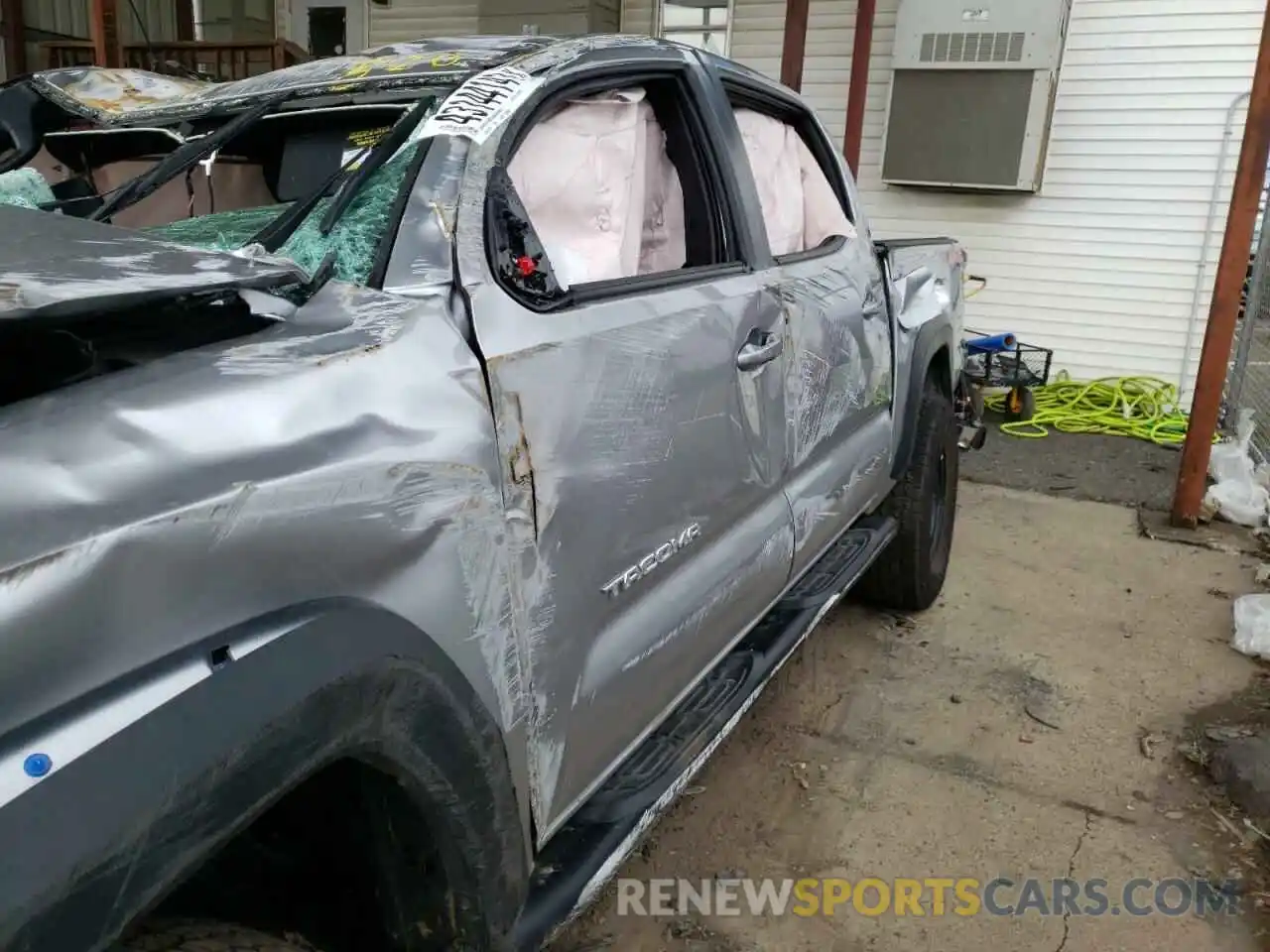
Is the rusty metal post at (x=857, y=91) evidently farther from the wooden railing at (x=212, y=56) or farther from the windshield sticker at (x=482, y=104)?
the windshield sticker at (x=482, y=104)

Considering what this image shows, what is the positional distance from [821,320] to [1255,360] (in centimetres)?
673

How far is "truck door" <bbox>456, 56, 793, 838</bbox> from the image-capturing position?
1536 millimetres

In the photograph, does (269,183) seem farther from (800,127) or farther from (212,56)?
(212,56)

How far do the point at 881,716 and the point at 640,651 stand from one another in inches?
68.1

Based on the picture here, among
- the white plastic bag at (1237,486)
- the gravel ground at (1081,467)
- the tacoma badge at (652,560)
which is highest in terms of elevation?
the tacoma badge at (652,560)

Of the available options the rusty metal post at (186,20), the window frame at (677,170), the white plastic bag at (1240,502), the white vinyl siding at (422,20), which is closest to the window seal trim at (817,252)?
the window frame at (677,170)

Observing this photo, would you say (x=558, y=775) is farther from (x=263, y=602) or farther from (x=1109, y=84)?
(x=1109, y=84)

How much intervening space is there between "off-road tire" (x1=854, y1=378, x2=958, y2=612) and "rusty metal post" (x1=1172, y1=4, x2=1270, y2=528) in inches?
73.6

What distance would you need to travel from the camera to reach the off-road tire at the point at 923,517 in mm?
3695

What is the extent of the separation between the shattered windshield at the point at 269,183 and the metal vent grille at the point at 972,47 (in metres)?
7.37

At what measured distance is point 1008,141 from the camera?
8.12 meters

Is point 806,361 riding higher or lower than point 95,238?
lower

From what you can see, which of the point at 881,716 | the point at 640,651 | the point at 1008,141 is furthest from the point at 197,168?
the point at 1008,141

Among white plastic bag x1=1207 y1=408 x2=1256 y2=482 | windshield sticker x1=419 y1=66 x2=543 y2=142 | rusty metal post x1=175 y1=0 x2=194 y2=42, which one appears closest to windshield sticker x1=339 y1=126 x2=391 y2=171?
windshield sticker x1=419 y1=66 x2=543 y2=142
